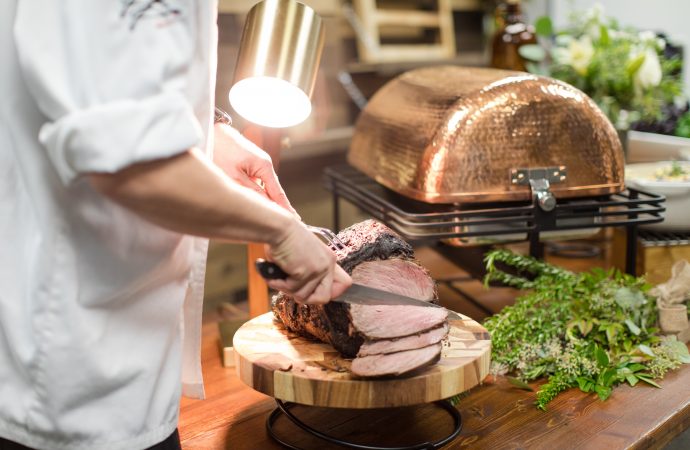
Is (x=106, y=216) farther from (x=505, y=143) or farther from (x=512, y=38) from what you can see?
(x=512, y=38)

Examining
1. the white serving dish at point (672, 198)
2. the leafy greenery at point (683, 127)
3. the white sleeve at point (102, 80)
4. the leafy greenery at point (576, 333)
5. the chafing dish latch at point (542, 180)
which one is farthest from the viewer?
the leafy greenery at point (683, 127)

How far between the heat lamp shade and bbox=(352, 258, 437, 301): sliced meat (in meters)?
0.27

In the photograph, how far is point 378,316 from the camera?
1.06 m

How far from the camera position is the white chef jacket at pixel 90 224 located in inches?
27.3

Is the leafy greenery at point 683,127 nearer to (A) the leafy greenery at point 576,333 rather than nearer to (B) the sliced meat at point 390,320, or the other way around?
(A) the leafy greenery at point 576,333

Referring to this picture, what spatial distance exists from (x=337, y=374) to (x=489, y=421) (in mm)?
329

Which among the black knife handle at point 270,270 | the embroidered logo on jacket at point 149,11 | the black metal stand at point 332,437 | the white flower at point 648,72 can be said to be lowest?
the black metal stand at point 332,437

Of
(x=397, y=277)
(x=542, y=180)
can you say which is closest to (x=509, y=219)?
(x=542, y=180)

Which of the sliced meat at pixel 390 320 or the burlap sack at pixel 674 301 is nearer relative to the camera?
the sliced meat at pixel 390 320

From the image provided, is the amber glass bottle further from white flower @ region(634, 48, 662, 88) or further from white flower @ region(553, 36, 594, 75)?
white flower @ region(634, 48, 662, 88)

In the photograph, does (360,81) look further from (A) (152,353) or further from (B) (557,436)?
(A) (152,353)

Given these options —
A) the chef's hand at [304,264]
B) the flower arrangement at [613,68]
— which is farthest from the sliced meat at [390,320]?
the flower arrangement at [613,68]

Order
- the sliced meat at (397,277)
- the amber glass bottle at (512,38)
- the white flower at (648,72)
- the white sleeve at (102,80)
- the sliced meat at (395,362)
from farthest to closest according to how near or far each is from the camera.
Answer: the amber glass bottle at (512,38), the white flower at (648,72), the sliced meat at (397,277), the sliced meat at (395,362), the white sleeve at (102,80)

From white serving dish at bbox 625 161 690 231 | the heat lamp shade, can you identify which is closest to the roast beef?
the heat lamp shade
